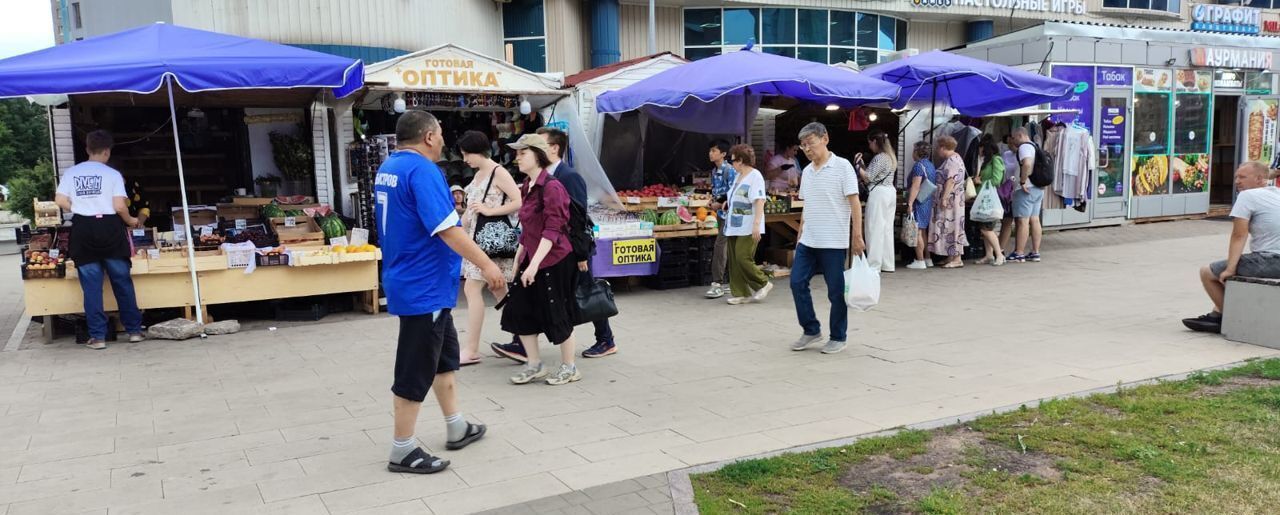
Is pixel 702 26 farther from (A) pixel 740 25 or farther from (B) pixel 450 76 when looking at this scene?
(B) pixel 450 76

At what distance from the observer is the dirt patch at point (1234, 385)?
514cm

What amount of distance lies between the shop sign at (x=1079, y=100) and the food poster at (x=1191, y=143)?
2353mm

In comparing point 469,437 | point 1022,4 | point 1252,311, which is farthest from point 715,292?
point 1022,4

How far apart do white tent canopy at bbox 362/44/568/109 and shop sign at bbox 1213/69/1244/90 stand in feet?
41.7

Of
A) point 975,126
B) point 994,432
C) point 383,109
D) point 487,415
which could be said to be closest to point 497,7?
point 383,109

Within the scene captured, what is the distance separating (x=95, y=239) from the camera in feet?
23.3

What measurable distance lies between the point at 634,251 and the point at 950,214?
4216 millimetres

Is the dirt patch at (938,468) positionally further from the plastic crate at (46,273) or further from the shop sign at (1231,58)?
the shop sign at (1231,58)

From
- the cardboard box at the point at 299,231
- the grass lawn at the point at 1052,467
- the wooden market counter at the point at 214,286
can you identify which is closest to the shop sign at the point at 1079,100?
the grass lawn at the point at 1052,467

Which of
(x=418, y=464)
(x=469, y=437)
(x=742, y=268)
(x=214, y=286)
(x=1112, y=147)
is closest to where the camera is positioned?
(x=418, y=464)

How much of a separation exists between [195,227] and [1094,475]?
28.1 feet

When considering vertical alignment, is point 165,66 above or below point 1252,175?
above

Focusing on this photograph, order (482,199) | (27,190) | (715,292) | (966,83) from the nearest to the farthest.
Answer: (482,199)
(715,292)
(966,83)
(27,190)

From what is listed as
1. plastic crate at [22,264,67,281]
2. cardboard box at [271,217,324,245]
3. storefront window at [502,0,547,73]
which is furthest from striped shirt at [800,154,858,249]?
storefront window at [502,0,547,73]
